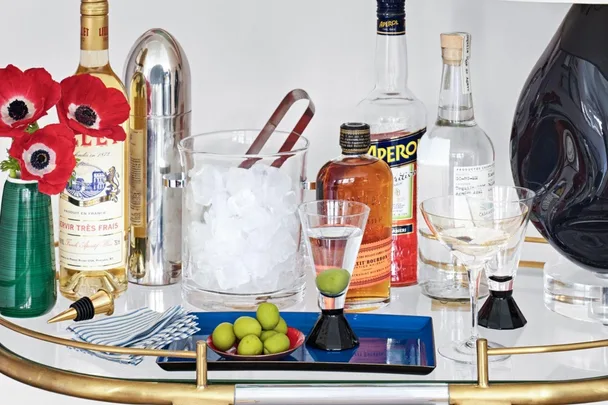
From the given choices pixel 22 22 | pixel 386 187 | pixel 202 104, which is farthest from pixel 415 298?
pixel 22 22

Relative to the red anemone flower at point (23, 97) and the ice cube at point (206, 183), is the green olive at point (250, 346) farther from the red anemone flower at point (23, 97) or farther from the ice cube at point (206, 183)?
the red anemone flower at point (23, 97)

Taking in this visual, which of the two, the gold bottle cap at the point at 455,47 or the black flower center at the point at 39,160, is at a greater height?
the gold bottle cap at the point at 455,47

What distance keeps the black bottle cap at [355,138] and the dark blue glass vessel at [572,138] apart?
184 millimetres

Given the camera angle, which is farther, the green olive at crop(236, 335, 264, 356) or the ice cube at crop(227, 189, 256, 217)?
the ice cube at crop(227, 189, 256, 217)

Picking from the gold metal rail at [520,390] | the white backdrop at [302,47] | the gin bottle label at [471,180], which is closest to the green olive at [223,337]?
the gold metal rail at [520,390]

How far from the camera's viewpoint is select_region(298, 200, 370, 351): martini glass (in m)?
1.16

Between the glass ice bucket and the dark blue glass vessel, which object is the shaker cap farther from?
the dark blue glass vessel

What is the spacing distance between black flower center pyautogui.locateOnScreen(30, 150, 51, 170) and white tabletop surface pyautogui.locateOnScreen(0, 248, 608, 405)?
0.58ft

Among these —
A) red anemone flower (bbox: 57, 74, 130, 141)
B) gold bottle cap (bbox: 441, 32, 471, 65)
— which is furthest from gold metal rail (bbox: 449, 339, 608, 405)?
red anemone flower (bbox: 57, 74, 130, 141)

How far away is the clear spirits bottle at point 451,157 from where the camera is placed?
1.31 metres

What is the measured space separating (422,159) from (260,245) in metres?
0.23

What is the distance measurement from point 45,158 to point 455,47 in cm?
48

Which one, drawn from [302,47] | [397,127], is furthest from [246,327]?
[302,47]

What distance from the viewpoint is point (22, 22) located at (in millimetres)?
1605
